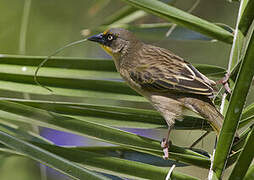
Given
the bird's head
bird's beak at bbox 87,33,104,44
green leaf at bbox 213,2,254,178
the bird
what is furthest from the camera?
the bird's head

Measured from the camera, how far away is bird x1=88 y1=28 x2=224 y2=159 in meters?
2.69

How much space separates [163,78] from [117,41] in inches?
24.8

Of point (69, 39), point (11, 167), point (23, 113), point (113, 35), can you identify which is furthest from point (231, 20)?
point (23, 113)

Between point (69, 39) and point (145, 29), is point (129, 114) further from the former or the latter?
point (69, 39)

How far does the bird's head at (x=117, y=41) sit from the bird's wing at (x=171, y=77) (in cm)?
35

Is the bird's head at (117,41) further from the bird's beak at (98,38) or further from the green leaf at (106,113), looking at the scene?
the green leaf at (106,113)

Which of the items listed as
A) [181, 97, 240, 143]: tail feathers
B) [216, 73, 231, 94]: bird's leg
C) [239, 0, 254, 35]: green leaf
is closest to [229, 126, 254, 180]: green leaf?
[181, 97, 240, 143]: tail feathers

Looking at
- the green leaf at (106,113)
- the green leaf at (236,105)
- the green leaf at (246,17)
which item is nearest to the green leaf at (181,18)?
the green leaf at (246,17)

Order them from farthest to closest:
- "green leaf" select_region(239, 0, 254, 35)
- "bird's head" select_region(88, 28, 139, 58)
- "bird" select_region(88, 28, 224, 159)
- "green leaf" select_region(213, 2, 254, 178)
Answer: "bird's head" select_region(88, 28, 139, 58) < "bird" select_region(88, 28, 224, 159) < "green leaf" select_region(239, 0, 254, 35) < "green leaf" select_region(213, 2, 254, 178)

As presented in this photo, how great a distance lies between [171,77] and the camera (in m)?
2.99

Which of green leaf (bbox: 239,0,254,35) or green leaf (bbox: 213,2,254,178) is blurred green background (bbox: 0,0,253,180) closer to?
green leaf (bbox: 239,0,254,35)

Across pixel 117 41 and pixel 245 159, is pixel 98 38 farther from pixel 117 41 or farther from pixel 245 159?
pixel 245 159

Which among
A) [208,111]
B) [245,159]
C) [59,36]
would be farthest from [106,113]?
[59,36]

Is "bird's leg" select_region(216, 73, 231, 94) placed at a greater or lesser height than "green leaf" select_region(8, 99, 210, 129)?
greater
